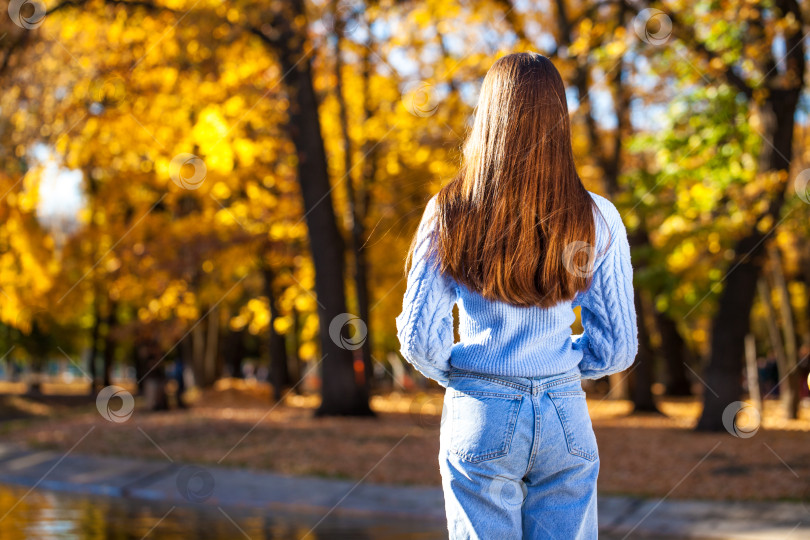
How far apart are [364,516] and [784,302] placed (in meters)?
12.3

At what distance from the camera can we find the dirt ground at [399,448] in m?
9.48

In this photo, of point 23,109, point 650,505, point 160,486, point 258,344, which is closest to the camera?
point 650,505

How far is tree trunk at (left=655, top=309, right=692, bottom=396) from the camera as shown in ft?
86.1

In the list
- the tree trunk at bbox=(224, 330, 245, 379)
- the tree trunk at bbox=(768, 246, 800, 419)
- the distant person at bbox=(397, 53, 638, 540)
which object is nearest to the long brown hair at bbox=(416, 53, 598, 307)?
the distant person at bbox=(397, 53, 638, 540)

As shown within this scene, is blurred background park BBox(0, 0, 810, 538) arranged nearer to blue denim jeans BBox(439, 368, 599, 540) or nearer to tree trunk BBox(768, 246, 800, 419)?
tree trunk BBox(768, 246, 800, 419)

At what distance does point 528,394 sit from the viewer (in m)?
2.19

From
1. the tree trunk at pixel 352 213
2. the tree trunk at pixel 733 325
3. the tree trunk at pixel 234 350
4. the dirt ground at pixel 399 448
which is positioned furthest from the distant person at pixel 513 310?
the tree trunk at pixel 234 350

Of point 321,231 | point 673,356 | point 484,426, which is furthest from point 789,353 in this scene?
point 484,426

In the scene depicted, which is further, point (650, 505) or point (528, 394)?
point (650, 505)

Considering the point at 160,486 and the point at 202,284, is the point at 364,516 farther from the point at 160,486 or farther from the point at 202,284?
the point at 202,284

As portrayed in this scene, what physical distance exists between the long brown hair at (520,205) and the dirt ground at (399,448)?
740 centimetres

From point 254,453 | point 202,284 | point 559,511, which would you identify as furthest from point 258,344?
point 559,511

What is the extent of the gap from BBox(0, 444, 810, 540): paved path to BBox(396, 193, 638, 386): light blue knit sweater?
18.9 feet

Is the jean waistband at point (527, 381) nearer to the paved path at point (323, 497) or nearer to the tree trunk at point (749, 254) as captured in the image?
the paved path at point (323, 497)
